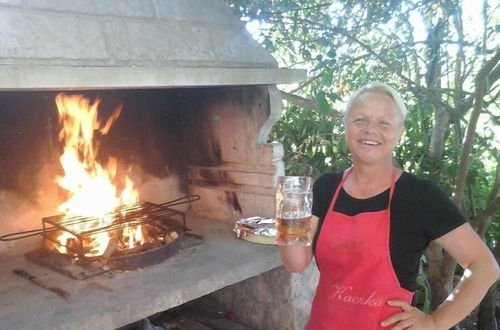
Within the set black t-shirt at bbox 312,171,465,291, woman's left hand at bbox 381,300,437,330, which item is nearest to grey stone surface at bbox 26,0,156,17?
black t-shirt at bbox 312,171,465,291

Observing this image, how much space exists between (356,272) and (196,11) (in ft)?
5.75

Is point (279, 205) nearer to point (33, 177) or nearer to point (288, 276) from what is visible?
point (288, 276)

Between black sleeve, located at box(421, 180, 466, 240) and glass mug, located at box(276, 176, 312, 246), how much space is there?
43 centimetres

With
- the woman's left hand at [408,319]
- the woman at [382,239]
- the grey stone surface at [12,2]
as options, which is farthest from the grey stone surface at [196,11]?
the woman's left hand at [408,319]

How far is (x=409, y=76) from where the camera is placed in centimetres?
375

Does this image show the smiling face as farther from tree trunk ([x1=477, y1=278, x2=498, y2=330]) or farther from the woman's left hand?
tree trunk ([x1=477, y1=278, x2=498, y2=330])

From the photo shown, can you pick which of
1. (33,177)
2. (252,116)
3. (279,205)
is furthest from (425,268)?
(33,177)

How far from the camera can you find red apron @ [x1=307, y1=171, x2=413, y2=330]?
69.0 inches

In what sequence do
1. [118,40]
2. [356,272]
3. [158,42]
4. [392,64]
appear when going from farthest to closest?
[392,64] → [158,42] → [118,40] → [356,272]

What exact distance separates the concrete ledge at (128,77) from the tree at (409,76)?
1.77 ft

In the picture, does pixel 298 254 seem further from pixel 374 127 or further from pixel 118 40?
pixel 118 40

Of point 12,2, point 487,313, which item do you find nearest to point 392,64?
point 487,313

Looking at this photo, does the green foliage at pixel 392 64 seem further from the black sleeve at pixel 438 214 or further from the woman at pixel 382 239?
the black sleeve at pixel 438 214

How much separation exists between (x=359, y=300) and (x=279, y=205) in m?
0.49
